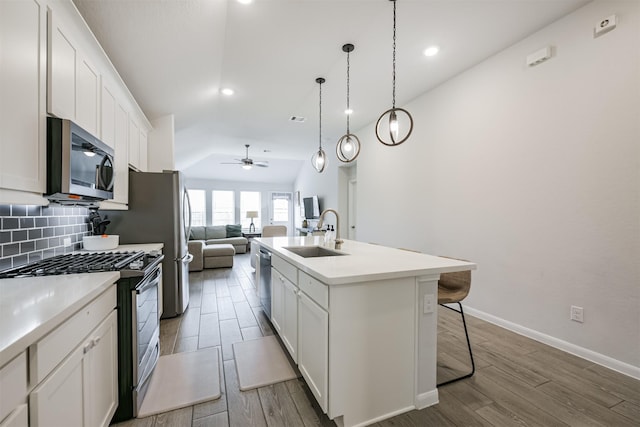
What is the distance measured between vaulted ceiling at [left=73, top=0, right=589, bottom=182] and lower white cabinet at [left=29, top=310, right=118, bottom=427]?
7.24 ft

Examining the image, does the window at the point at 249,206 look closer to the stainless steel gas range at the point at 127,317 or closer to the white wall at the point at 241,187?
the white wall at the point at 241,187

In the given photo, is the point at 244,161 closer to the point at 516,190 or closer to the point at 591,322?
the point at 516,190

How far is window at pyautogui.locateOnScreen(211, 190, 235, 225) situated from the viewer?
31.6 ft

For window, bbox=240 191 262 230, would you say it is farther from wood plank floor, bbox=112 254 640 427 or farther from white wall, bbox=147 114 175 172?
wood plank floor, bbox=112 254 640 427

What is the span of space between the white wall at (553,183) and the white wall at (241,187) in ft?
24.7

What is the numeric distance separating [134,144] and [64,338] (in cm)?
271

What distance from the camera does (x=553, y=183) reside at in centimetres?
247

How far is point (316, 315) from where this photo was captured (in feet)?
5.31

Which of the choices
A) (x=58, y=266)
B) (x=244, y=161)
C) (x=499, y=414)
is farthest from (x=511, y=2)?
(x=244, y=161)

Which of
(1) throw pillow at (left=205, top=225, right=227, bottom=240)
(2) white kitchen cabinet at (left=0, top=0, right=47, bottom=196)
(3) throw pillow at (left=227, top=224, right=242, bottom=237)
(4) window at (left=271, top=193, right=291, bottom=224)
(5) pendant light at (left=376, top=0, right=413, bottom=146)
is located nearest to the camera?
(2) white kitchen cabinet at (left=0, top=0, right=47, bottom=196)

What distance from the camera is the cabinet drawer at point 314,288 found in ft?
4.92

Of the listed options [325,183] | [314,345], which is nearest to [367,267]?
[314,345]

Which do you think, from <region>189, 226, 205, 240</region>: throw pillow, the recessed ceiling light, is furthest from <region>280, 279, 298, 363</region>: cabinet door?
<region>189, 226, 205, 240</region>: throw pillow

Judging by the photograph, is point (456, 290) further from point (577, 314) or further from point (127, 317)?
point (127, 317)
